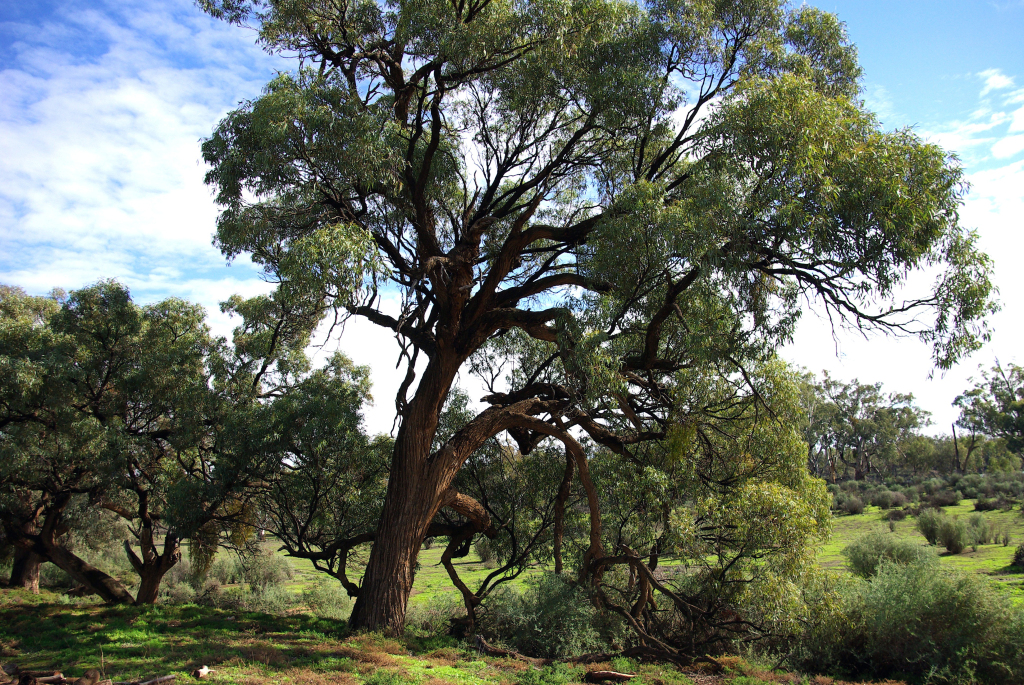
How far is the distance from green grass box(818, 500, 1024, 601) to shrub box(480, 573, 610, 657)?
4769 millimetres

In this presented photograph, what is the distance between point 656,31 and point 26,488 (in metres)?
14.9

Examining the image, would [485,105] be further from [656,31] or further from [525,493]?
[525,493]

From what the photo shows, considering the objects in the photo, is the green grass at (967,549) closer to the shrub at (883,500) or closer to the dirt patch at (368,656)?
the shrub at (883,500)

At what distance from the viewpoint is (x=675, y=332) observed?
30.0ft

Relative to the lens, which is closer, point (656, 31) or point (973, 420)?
point (656, 31)

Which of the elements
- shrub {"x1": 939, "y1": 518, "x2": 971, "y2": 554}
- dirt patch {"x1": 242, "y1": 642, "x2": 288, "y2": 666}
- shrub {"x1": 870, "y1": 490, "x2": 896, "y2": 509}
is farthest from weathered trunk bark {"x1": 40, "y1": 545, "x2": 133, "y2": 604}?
shrub {"x1": 870, "y1": 490, "x2": 896, "y2": 509}

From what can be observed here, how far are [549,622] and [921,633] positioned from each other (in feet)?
18.4

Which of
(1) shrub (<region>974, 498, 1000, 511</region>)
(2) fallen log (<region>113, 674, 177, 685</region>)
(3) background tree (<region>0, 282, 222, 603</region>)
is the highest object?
(3) background tree (<region>0, 282, 222, 603</region>)

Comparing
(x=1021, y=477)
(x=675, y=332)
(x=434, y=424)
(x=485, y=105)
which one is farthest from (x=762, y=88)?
(x=1021, y=477)

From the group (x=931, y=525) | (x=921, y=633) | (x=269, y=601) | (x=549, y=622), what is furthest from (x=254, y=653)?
(x=931, y=525)

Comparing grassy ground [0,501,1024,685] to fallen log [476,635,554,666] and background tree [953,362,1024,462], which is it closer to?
fallen log [476,635,554,666]

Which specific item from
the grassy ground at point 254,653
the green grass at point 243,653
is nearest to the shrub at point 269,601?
the grassy ground at point 254,653

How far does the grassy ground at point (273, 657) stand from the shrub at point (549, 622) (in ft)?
3.77

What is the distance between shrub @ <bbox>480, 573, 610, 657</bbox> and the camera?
9305mm
